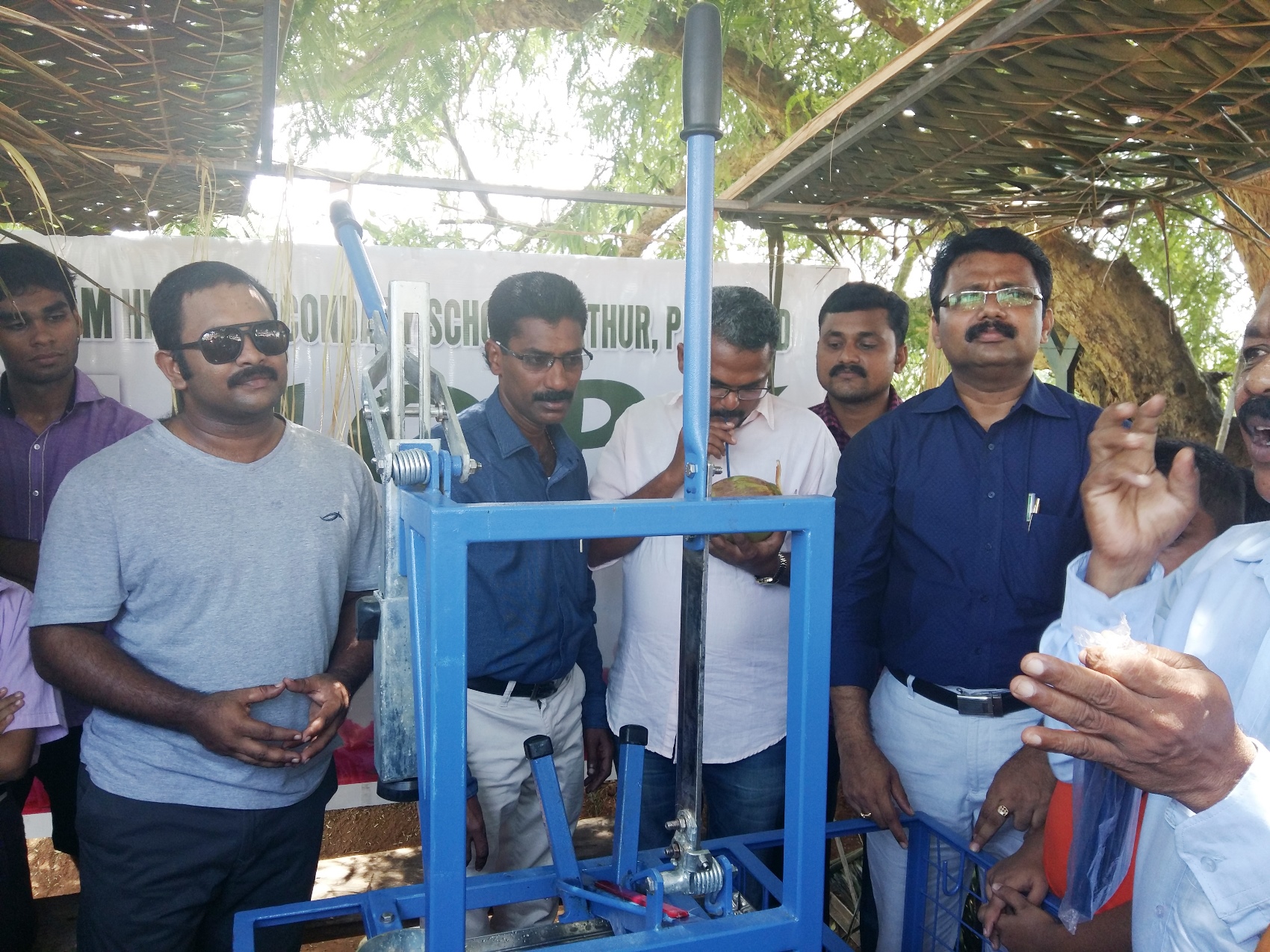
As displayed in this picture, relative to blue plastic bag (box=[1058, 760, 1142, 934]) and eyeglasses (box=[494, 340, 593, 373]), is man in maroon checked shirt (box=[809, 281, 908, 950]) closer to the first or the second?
eyeglasses (box=[494, 340, 593, 373])

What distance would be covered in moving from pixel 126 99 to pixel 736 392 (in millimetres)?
1756

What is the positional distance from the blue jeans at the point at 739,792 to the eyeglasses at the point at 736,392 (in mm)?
972

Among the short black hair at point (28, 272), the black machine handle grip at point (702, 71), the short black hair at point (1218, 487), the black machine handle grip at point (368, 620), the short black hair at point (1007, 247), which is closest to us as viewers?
the black machine handle grip at point (702, 71)

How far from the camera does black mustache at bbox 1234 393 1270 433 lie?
61.6 inches

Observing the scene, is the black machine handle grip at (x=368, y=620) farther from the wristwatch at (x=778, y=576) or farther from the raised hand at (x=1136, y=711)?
the wristwatch at (x=778, y=576)

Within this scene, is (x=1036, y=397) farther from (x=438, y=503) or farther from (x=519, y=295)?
(x=438, y=503)

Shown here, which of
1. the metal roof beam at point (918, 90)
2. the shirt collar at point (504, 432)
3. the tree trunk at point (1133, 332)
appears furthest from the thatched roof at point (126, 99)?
the tree trunk at point (1133, 332)

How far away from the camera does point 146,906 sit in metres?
1.98

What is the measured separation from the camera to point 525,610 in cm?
238

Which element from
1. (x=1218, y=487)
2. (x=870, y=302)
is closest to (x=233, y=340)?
(x=870, y=302)

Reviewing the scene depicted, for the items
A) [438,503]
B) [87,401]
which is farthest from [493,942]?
[87,401]

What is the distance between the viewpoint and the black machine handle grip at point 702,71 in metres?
1.06

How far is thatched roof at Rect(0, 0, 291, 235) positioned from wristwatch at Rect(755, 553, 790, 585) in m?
1.76

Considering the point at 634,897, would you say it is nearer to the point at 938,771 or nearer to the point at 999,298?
the point at 938,771
